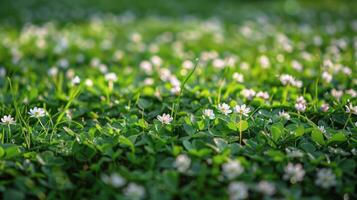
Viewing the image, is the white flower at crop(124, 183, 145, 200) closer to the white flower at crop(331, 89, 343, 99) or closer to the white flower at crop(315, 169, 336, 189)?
the white flower at crop(315, 169, 336, 189)

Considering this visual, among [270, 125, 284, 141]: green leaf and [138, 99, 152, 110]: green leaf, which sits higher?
Answer: [270, 125, 284, 141]: green leaf

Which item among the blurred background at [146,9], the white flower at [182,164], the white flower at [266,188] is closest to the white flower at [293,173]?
the white flower at [266,188]

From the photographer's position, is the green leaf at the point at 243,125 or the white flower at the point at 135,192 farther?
the green leaf at the point at 243,125

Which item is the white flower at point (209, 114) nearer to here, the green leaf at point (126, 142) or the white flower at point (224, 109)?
the white flower at point (224, 109)

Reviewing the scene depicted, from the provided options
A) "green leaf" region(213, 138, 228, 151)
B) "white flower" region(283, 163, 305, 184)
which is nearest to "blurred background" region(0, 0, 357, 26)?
"green leaf" region(213, 138, 228, 151)

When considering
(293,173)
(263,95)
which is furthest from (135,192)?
(263,95)

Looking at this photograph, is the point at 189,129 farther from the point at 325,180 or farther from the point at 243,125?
the point at 325,180

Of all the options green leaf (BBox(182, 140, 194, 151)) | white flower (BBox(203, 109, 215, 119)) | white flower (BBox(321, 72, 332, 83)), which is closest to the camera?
green leaf (BBox(182, 140, 194, 151))
